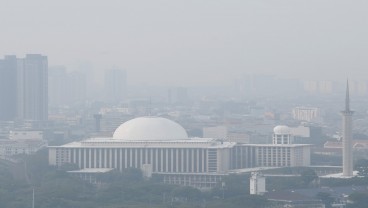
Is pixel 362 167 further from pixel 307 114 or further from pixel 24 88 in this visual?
pixel 307 114

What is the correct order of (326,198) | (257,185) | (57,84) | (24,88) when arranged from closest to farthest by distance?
(326,198)
(257,185)
(24,88)
(57,84)

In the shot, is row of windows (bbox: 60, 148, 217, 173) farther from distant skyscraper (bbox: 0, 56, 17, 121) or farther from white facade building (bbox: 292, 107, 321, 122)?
white facade building (bbox: 292, 107, 321, 122)

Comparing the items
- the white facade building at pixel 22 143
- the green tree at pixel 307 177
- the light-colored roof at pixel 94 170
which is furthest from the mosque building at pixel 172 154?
the white facade building at pixel 22 143

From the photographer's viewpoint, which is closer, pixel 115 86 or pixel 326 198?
pixel 326 198

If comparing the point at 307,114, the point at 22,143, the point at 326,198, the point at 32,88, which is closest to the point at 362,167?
the point at 326,198

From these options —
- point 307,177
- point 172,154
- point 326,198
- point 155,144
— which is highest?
point 155,144

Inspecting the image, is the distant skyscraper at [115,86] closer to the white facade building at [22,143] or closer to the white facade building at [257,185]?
the white facade building at [22,143]
